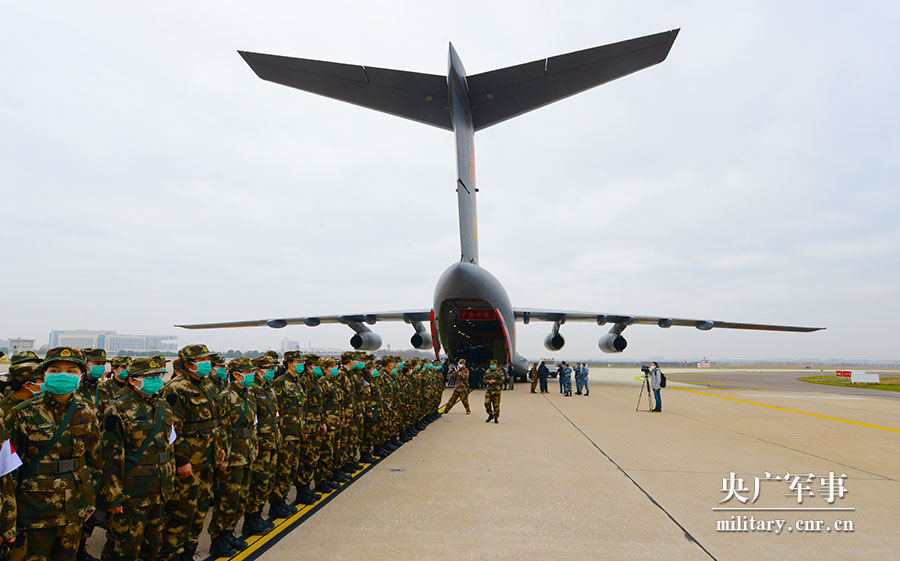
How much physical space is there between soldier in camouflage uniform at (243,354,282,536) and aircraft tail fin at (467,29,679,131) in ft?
29.8

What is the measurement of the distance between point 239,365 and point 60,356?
1.77 m

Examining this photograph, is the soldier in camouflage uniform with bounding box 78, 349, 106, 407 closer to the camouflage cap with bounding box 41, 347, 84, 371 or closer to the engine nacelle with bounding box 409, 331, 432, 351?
the camouflage cap with bounding box 41, 347, 84, 371

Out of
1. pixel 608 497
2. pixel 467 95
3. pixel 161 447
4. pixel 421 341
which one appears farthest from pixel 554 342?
pixel 161 447

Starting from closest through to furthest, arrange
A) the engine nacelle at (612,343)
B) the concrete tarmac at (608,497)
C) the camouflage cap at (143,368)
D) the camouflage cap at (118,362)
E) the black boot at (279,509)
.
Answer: the camouflage cap at (143,368) < the concrete tarmac at (608,497) < the black boot at (279,509) < the camouflage cap at (118,362) < the engine nacelle at (612,343)

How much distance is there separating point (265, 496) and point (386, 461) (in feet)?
9.94

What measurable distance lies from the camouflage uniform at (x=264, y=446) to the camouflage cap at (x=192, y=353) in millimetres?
701

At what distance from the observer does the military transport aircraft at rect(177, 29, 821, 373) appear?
1056 centimetres

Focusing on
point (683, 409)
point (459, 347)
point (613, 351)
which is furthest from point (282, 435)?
point (613, 351)

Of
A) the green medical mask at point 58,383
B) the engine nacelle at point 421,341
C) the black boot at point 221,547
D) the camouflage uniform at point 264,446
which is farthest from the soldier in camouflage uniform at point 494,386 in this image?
the engine nacelle at point 421,341

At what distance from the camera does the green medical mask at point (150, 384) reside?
3400 mm

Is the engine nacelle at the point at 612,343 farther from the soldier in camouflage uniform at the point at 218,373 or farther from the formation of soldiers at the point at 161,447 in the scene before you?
the soldier in camouflage uniform at the point at 218,373

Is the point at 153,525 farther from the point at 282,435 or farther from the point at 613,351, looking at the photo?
the point at 613,351

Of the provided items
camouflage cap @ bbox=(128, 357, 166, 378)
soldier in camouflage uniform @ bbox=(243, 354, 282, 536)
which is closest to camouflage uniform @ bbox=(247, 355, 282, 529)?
soldier in camouflage uniform @ bbox=(243, 354, 282, 536)

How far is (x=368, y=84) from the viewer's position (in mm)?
12336
